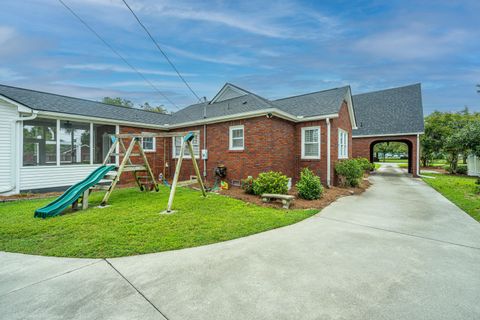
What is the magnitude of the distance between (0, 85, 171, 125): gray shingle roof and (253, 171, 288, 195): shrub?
8.55 meters

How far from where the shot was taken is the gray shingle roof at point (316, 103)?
1042cm

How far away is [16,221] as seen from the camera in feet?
17.0

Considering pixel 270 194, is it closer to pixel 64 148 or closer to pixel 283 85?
pixel 64 148

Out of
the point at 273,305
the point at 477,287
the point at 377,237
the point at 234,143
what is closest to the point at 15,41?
the point at 234,143

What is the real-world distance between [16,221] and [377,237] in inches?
343

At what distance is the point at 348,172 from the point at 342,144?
292 centimetres

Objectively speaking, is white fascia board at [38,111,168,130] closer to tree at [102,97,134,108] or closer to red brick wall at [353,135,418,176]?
red brick wall at [353,135,418,176]

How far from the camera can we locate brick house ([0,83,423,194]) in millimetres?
8617

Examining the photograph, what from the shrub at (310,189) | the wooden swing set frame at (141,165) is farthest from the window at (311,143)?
the wooden swing set frame at (141,165)

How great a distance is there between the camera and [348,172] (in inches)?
408

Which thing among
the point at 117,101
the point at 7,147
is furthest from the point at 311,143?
the point at 117,101

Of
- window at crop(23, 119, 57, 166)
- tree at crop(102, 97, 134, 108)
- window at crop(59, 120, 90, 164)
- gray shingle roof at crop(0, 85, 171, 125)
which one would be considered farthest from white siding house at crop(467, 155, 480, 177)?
tree at crop(102, 97, 134, 108)

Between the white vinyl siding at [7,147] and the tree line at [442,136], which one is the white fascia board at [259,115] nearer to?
the white vinyl siding at [7,147]

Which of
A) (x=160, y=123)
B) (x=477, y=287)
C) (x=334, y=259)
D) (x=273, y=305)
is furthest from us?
(x=160, y=123)
